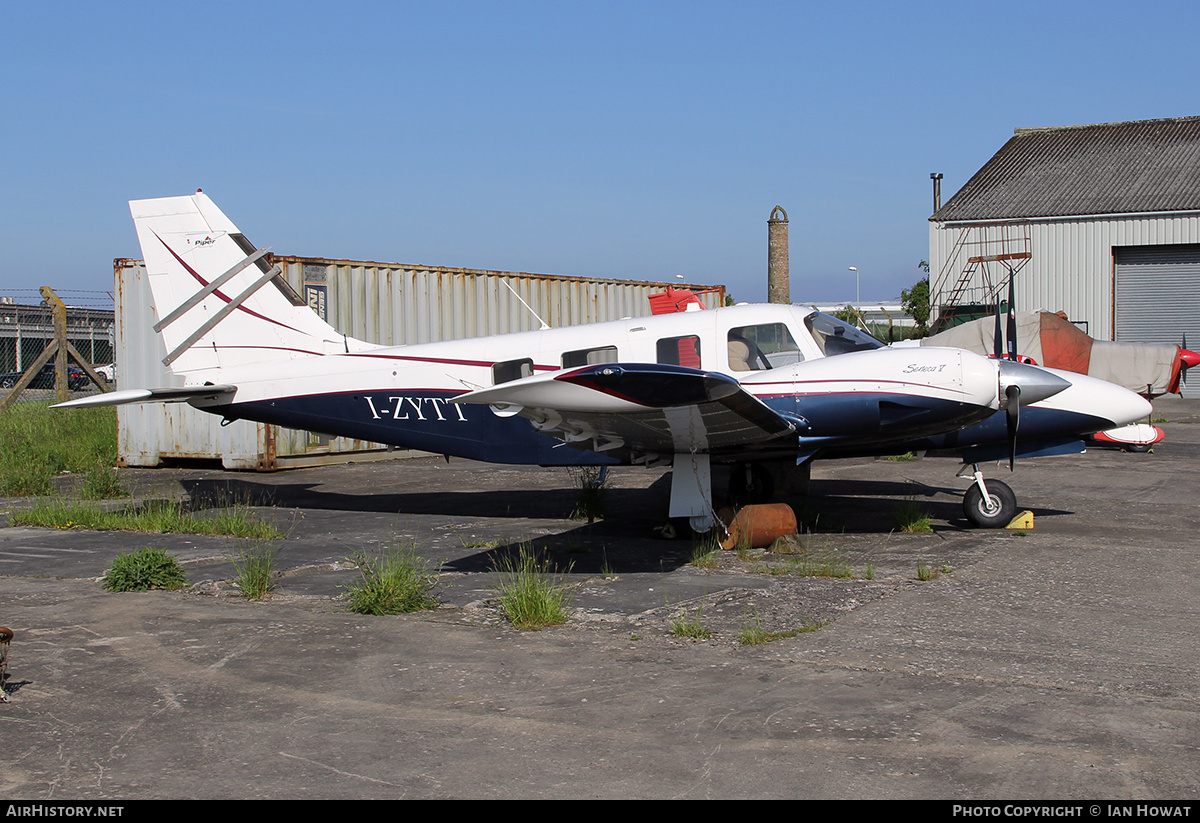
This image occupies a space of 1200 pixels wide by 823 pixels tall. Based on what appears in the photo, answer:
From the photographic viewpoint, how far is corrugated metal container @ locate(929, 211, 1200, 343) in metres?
34.4

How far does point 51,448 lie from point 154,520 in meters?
8.02

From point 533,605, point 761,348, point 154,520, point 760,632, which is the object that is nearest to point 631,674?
point 760,632

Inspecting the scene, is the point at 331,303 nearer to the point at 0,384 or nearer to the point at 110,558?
the point at 110,558

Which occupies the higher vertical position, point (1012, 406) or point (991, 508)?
point (1012, 406)

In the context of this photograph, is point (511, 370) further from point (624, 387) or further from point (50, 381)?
point (50, 381)

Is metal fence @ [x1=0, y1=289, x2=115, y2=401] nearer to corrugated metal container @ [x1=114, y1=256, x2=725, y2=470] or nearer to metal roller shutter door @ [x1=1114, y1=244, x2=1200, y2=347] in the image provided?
corrugated metal container @ [x1=114, y1=256, x2=725, y2=470]

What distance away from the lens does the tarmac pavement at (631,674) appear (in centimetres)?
444

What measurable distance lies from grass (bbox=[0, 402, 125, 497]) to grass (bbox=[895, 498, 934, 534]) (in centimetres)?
1119

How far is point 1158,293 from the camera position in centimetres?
3462

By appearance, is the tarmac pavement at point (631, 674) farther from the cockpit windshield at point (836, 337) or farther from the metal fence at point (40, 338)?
the metal fence at point (40, 338)

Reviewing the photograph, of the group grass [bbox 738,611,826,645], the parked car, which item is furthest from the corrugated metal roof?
the parked car

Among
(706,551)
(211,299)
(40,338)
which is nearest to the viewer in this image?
(706,551)

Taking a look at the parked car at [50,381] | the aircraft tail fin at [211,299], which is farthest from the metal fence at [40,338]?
the aircraft tail fin at [211,299]
